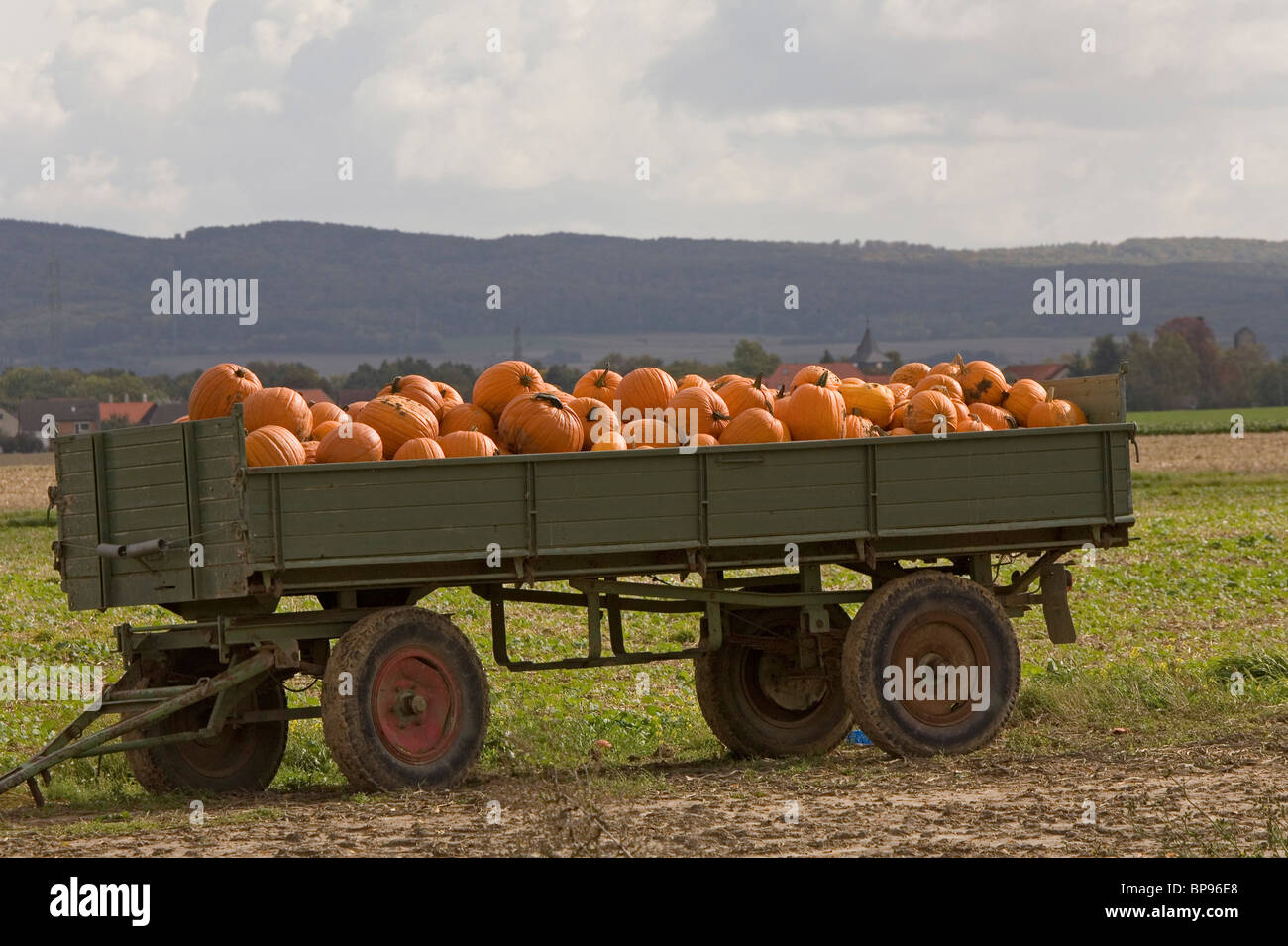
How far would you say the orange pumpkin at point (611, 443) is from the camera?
35.7 ft

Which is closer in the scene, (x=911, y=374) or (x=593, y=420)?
(x=593, y=420)

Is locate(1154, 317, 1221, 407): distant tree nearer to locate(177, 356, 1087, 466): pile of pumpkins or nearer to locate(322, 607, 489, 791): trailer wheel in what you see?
locate(177, 356, 1087, 466): pile of pumpkins

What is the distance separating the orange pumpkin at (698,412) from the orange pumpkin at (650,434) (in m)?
0.12

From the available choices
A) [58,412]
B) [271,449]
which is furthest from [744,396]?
[58,412]

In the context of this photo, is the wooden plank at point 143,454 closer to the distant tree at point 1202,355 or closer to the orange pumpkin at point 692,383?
the orange pumpkin at point 692,383

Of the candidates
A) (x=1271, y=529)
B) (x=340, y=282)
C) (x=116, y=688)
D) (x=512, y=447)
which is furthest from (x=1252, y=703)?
(x=340, y=282)

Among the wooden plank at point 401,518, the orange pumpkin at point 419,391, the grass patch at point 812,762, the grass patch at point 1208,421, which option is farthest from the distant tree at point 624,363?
the grass patch at point 1208,421

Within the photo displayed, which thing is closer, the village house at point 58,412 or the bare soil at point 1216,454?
the bare soil at point 1216,454

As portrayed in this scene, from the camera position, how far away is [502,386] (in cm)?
1147

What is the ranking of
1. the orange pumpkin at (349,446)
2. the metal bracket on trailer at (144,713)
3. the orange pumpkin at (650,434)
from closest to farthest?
the metal bracket on trailer at (144,713) → the orange pumpkin at (349,446) → the orange pumpkin at (650,434)

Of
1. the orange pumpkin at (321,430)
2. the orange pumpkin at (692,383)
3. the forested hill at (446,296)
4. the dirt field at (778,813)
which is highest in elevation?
the forested hill at (446,296)

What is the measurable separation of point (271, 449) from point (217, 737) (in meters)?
1.95

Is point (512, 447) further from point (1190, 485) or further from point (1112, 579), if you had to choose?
point (1190, 485)

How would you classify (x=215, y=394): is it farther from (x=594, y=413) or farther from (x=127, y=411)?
(x=127, y=411)
